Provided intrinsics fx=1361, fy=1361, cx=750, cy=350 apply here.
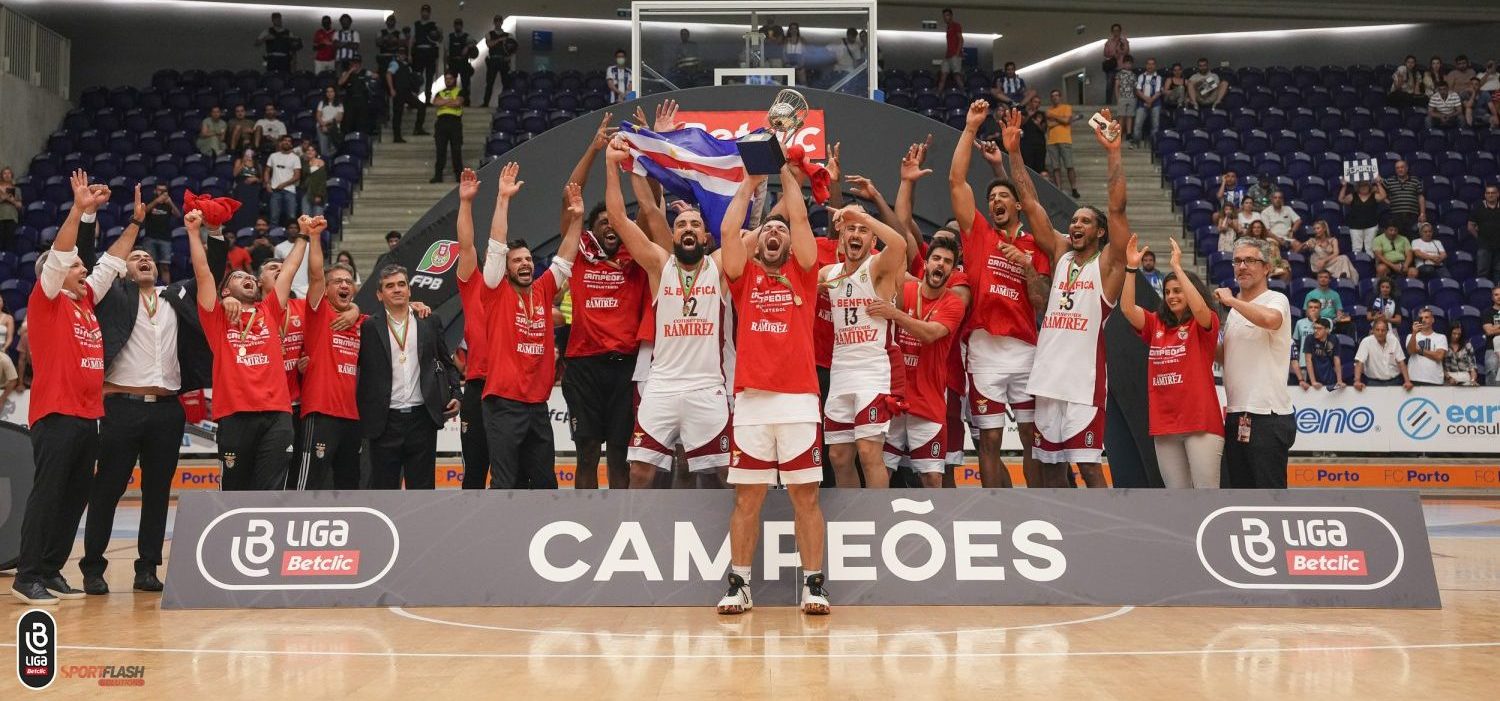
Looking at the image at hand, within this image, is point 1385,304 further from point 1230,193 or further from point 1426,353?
point 1230,193

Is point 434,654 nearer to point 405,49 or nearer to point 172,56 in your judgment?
point 405,49

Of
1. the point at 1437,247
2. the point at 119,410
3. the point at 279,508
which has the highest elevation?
the point at 1437,247

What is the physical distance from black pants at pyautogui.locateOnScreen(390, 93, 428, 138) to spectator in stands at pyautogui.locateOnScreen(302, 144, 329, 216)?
8.88 ft

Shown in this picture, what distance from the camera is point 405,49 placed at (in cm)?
2216

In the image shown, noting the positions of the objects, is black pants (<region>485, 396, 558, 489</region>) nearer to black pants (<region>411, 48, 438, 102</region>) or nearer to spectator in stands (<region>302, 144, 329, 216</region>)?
spectator in stands (<region>302, 144, 329, 216</region>)

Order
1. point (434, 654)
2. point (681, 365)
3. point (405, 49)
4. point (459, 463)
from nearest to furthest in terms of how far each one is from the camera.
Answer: point (434, 654)
point (681, 365)
point (459, 463)
point (405, 49)

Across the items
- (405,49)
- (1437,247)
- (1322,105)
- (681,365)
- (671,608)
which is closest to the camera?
(671,608)

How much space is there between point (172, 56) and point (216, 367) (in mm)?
19820

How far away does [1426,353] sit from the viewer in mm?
16422

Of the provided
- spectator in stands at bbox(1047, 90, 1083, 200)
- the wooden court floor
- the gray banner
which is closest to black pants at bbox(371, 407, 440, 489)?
the gray banner

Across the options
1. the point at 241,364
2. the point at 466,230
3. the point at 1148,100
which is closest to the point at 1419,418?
the point at 1148,100

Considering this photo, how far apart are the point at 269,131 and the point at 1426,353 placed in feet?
53.9

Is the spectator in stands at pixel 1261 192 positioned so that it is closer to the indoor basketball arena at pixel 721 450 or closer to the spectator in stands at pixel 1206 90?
the spectator in stands at pixel 1206 90

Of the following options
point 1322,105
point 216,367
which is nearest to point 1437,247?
point 1322,105
